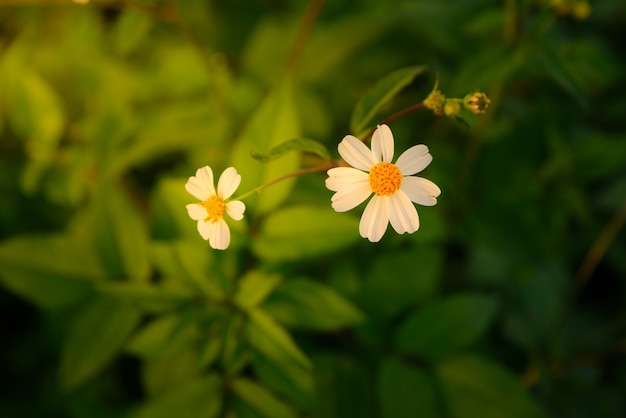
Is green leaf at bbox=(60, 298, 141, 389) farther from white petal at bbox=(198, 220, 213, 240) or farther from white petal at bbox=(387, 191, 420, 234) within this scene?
white petal at bbox=(387, 191, 420, 234)

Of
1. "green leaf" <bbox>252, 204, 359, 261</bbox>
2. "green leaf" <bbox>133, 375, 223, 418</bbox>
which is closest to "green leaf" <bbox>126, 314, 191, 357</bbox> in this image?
"green leaf" <bbox>133, 375, 223, 418</bbox>

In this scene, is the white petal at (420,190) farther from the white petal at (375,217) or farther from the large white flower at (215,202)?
the large white flower at (215,202)

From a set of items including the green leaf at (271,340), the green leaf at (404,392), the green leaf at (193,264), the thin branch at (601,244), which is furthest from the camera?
the thin branch at (601,244)

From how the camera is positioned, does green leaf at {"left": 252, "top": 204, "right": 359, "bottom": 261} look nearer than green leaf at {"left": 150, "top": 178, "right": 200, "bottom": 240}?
Yes

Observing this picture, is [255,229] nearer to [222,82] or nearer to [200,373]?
[200,373]

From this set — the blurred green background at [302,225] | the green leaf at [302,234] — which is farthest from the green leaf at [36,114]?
the green leaf at [302,234]

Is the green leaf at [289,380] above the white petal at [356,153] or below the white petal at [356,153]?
below

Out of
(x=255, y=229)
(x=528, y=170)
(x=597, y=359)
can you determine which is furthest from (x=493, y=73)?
(x=597, y=359)
